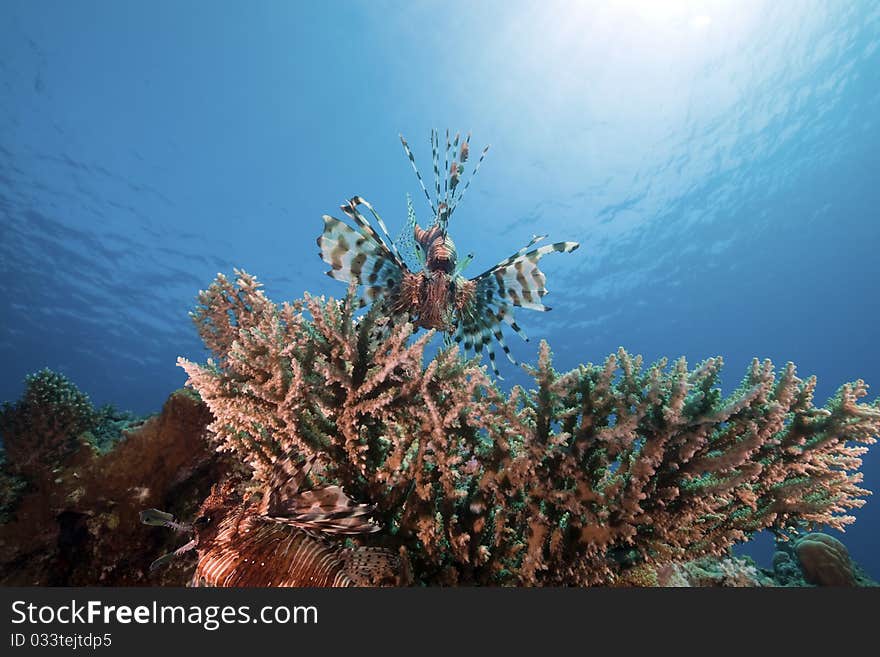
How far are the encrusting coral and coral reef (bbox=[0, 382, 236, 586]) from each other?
3.33 feet

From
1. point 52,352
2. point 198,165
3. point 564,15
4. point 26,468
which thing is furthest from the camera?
point 52,352

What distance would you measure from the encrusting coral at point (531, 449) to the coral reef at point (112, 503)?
3.33ft

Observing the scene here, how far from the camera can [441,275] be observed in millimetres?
3553

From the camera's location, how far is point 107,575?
251 cm

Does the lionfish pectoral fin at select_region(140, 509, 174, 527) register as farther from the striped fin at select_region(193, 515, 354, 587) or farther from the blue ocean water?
the blue ocean water

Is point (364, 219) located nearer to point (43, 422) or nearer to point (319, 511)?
point (319, 511)

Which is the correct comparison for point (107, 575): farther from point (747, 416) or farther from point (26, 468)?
point (747, 416)

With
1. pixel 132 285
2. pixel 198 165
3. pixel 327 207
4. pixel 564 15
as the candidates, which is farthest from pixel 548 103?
pixel 132 285

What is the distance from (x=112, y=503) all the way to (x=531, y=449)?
2928mm

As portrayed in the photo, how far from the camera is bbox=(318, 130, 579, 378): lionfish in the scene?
3.34 metres

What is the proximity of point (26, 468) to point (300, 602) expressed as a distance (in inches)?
170

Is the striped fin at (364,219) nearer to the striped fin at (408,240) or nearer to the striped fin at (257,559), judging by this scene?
the striped fin at (408,240)

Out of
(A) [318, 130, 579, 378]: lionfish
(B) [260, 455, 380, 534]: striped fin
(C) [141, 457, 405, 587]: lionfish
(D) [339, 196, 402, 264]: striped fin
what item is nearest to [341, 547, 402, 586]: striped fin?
(C) [141, 457, 405, 587]: lionfish

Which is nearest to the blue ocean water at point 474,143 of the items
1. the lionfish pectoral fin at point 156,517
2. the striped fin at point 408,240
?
the striped fin at point 408,240
